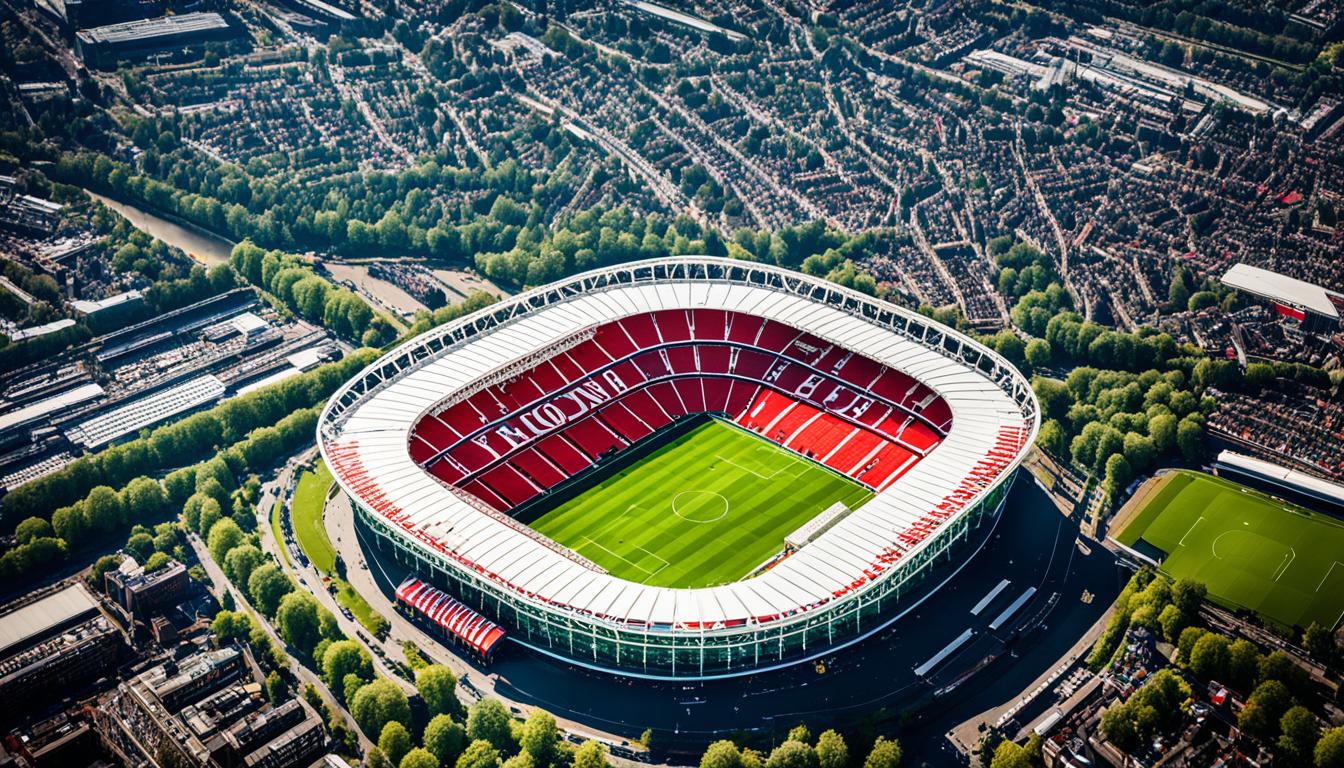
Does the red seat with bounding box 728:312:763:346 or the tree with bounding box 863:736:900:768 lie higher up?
the red seat with bounding box 728:312:763:346

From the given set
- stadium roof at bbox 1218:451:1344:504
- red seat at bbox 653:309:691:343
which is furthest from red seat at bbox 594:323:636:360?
stadium roof at bbox 1218:451:1344:504

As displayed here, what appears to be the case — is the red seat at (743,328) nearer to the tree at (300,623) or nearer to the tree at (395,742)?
the tree at (300,623)

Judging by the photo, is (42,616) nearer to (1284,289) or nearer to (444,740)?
(444,740)

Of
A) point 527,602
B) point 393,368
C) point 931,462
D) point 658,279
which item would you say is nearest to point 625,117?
point 658,279

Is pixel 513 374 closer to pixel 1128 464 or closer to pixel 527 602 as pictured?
pixel 527 602

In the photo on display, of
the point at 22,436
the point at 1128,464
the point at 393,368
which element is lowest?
the point at 22,436

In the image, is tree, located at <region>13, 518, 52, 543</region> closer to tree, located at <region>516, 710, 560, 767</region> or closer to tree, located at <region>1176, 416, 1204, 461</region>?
tree, located at <region>516, 710, 560, 767</region>
